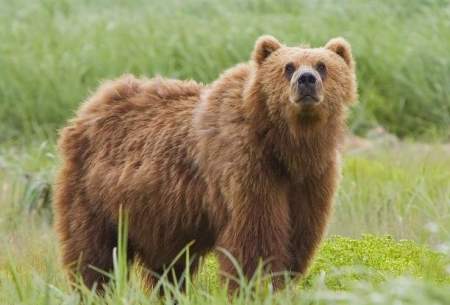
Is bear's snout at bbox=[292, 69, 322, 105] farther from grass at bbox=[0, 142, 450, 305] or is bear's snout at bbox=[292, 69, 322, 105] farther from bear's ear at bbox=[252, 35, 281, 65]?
grass at bbox=[0, 142, 450, 305]

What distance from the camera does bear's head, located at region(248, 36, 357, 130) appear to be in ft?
19.4

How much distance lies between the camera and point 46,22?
1395cm

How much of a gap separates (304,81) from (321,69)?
242 millimetres

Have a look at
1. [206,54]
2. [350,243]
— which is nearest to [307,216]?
[350,243]

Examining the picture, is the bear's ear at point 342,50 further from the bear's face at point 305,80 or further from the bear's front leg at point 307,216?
the bear's front leg at point 307,216

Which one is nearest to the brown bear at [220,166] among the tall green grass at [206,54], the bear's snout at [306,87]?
the bear's snout at [306,87]

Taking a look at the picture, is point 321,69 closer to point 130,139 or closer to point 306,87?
point 306,87

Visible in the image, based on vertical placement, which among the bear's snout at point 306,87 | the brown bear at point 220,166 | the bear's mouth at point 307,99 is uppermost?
the bear's snout at point 306,87

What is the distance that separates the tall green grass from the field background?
14mm

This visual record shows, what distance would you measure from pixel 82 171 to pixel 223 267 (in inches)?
46.5

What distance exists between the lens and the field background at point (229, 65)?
8.66 meters

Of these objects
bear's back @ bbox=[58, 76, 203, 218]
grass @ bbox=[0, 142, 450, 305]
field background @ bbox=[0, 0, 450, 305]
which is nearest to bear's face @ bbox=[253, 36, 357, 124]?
bear's back @ bbox=[58, 76, 203, 218]

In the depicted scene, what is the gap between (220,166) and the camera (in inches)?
239

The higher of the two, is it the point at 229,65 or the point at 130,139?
the point at 130,139
